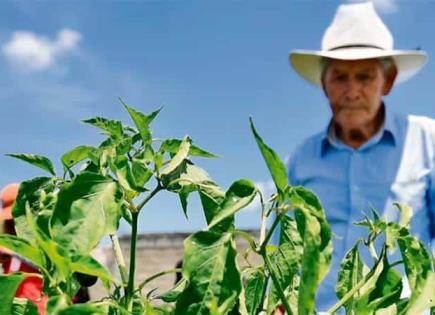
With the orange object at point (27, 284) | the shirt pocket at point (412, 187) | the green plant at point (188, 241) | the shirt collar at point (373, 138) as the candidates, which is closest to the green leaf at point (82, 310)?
the green plant at point (188, 241)

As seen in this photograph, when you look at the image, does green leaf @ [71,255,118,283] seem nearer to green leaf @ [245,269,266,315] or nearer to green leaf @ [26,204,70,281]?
green leaf @ [26,204,70,281]

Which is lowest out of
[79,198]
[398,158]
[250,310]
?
[250,310]

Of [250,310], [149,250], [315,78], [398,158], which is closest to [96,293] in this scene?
[149,250]

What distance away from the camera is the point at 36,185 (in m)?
0.79

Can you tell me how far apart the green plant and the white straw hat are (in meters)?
2.36

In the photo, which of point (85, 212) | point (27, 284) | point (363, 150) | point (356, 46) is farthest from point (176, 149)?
point (356, 46)

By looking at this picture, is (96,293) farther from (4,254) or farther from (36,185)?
(36,185)

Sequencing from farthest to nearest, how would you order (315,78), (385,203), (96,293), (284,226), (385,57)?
(96,293), (315,78), (385,57), (385,203), (284,226)

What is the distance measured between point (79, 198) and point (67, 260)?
0.22ft

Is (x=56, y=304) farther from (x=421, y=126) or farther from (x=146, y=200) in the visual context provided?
(x=421, y=126)

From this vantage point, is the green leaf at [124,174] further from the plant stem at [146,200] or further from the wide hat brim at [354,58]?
the wide hat brim at [354,58]

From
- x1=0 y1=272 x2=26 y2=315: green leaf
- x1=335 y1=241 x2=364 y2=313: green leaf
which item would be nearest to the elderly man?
x1=335 y1=241 x2=364 y2=313: green leaf

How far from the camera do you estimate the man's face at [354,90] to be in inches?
118

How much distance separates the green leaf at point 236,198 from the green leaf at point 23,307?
15 centimetres
